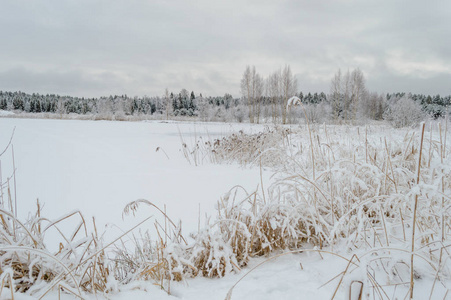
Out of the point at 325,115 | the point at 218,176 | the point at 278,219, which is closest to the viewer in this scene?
the point at 278,219

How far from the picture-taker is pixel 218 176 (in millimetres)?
4055

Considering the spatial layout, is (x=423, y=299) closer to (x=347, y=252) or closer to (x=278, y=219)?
(x=347, y=252)

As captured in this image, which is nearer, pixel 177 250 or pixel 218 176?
Answer: pixel 177 250

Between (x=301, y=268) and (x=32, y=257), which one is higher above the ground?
(x=32, y=257)

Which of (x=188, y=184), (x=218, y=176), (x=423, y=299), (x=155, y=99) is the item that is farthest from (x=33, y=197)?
(x=155, y=99)

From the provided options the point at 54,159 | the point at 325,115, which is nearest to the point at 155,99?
the point at 325,115

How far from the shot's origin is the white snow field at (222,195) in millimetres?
1032

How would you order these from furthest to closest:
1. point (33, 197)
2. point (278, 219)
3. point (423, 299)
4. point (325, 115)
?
point (325, 115)
point (33, 197)
point (278, 219)
point (423, 299)

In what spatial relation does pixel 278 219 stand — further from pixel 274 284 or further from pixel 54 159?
pixel 54 159

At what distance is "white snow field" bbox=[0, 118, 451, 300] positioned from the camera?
1.03m

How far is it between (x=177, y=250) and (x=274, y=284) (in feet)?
1.61

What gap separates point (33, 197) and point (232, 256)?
125 inches

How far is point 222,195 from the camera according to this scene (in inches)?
126

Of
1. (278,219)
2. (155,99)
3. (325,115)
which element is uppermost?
(155,99)
